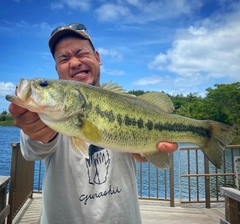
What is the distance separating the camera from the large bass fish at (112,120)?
69.6 inches

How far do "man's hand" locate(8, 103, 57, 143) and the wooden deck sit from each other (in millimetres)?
4310

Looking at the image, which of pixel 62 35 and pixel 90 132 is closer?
pixel 90 132

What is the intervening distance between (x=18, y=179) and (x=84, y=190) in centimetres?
366

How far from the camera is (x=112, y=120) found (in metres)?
1.85

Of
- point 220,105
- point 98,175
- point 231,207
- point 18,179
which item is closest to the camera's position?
point 98,175

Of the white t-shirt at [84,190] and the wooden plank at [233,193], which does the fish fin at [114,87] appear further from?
the wooden plank at [233,193]

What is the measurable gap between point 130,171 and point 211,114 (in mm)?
37766

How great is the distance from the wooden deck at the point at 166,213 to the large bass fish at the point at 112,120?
4207mm

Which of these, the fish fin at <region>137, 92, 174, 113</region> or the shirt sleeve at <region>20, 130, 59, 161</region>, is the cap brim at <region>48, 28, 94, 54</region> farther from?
the shirt sleeve at <region>20, 130, 59, 161</region>

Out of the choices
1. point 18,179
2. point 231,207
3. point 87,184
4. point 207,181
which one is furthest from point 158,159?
point 207,181

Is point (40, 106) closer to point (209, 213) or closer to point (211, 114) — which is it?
point (209, 213)

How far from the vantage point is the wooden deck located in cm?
569

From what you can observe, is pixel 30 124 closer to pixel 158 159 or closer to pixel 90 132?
pixel 90 132

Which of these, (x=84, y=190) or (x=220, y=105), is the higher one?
(x=220, y=105)
